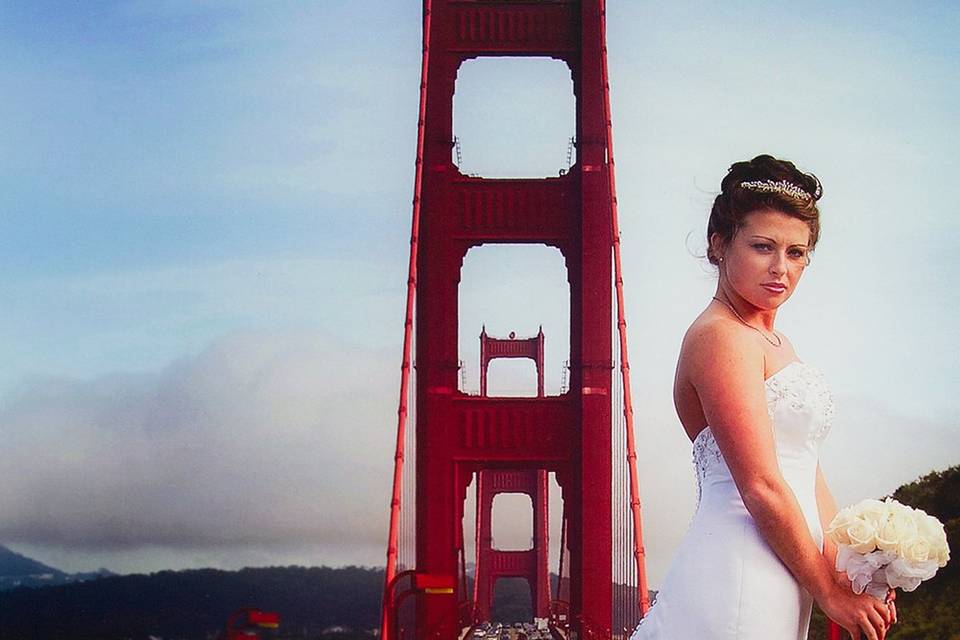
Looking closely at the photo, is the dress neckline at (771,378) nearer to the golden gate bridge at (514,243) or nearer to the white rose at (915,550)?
the white rose at (915,550)

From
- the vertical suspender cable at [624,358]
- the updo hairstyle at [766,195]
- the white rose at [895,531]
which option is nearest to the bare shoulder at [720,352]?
the updo hairstyle at [766,195]

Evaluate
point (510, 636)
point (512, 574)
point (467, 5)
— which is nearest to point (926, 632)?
point (467, 5)

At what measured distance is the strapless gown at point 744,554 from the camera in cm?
185

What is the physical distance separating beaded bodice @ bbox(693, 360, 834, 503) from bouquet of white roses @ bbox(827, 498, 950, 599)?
0.12 m

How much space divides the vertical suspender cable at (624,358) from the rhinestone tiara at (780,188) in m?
8.03

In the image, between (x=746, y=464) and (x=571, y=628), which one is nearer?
(x=746, y=464)

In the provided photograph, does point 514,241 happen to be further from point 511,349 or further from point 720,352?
point 511,349

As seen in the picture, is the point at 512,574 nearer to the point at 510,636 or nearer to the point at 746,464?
the point at 510,636

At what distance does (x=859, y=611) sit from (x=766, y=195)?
0.54m

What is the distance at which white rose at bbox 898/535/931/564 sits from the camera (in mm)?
1778

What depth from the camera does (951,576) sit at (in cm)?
1112

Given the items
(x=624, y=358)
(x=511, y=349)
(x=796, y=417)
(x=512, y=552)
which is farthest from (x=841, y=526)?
(x=512, y=552)

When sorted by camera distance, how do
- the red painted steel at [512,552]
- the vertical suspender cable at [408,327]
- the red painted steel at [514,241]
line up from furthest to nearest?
the red painted steel at [512,552] → the red painted steel at [514,241] → the vertical suspender cable at [408,327]

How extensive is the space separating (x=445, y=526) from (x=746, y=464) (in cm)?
1141
